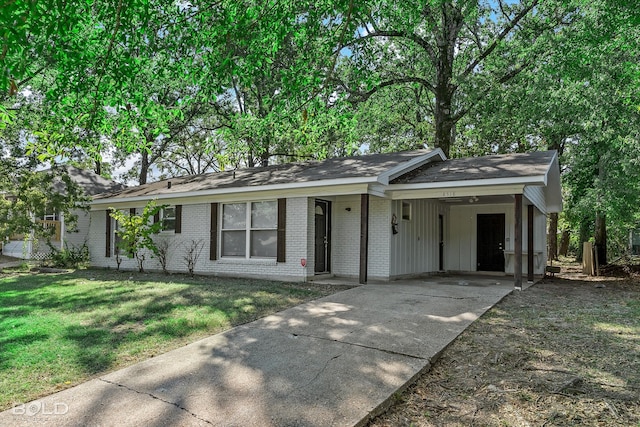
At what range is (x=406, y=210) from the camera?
36.6 feet

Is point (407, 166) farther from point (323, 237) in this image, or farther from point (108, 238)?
point (108, 238)

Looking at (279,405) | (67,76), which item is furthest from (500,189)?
(67,76)

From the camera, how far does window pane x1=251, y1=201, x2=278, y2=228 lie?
35.3 feet

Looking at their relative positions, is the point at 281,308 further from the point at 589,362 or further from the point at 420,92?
the point at 420,92

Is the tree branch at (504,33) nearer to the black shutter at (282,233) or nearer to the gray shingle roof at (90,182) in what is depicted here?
the black shutter at (282,233)

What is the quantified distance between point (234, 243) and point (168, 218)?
2.93 meters

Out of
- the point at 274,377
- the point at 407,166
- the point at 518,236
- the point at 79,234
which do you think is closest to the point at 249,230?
the point at 407,166

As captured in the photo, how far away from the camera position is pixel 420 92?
22.7 m

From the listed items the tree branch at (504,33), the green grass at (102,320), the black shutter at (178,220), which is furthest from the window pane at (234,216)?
the tree branch at (504,33)

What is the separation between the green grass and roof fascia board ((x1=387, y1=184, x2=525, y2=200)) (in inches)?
126

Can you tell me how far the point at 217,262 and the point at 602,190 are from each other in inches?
540

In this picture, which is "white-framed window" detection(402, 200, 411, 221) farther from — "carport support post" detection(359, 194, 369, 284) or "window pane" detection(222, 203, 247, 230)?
"window pane" detection(222, 203, 247, 230)

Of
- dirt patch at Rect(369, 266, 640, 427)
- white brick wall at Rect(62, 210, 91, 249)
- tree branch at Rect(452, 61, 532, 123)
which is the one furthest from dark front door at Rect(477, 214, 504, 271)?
white brick wall at Rect(62, 210, 91, 249)

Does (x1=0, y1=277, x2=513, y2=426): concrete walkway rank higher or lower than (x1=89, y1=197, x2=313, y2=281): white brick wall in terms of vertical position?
lower
